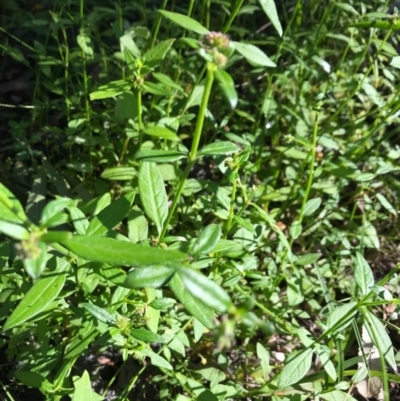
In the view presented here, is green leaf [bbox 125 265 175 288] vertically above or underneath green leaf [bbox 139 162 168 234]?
above

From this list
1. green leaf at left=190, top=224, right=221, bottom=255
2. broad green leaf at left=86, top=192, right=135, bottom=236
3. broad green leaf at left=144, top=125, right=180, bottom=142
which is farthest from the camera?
broad green leaf at left=144, top=125, right=180, bottom=142

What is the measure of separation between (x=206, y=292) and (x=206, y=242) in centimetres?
27

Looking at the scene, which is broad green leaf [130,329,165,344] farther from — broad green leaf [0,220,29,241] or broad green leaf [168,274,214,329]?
broad green leaf [0,220,29,241]

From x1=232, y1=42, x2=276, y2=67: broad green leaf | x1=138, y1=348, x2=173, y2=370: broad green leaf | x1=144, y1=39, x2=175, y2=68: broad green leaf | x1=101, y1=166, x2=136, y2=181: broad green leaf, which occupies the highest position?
x1=232, y1=42, x2=276, y2=67: broad green leaf

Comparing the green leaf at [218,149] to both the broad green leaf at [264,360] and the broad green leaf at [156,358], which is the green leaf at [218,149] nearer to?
the broad green leaf at [156,358]

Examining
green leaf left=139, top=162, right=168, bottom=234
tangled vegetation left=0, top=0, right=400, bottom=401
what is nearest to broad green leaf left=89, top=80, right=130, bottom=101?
tangled vegetation left=0, top=0, right=400, bottom=401

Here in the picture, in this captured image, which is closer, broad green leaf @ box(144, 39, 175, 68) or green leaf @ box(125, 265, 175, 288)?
green leaf @ box(125, 265, 175, 288)

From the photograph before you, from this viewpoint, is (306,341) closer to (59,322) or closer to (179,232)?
(179,232)

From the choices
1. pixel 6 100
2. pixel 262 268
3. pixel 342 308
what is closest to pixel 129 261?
pixel 342 308

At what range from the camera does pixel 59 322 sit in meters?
1.69

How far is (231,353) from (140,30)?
1.25m

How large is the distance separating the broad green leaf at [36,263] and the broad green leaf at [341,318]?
88cm

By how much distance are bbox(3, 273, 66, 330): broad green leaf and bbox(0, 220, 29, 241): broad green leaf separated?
0.36 m

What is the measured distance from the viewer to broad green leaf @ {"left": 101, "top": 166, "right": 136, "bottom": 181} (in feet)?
6.25
